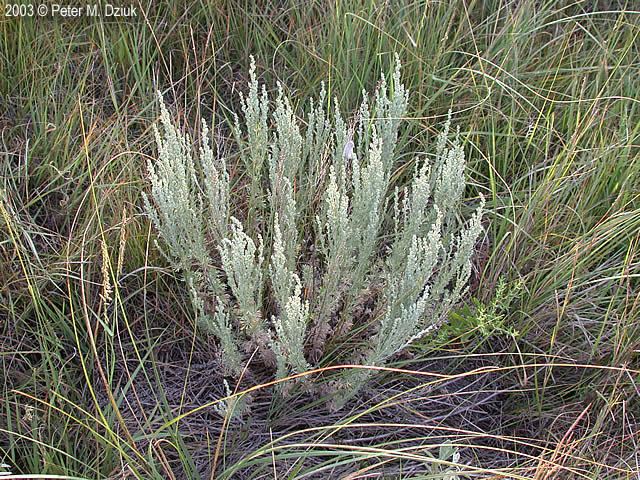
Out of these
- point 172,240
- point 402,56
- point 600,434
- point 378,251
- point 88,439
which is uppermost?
point 402,56

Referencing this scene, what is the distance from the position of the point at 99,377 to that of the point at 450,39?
1855 millimetres

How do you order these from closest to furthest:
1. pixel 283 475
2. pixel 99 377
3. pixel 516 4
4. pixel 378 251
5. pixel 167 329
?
pixel 283 475 → pixel 99 377 → pixel 167 329 → pixel 378 251 → pixel 516 4

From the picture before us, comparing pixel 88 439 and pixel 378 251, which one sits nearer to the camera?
pixel 88 439

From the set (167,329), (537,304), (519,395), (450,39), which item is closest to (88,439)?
(167,329)

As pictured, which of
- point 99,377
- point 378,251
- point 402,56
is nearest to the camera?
point 99,377

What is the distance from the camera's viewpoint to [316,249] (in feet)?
6.34

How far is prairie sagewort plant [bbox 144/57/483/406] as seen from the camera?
1680mm

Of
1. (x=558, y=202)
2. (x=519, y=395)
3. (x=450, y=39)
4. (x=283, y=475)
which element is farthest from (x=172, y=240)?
(x=450, y=39)

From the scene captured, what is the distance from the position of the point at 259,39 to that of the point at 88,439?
5.29ft

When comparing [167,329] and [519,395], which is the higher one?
[167,329]

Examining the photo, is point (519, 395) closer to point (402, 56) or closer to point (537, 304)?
point (537, 304)

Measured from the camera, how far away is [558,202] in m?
2.25

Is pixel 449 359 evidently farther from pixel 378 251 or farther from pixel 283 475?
pixel 283 475

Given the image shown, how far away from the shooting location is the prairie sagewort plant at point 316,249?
168cm
